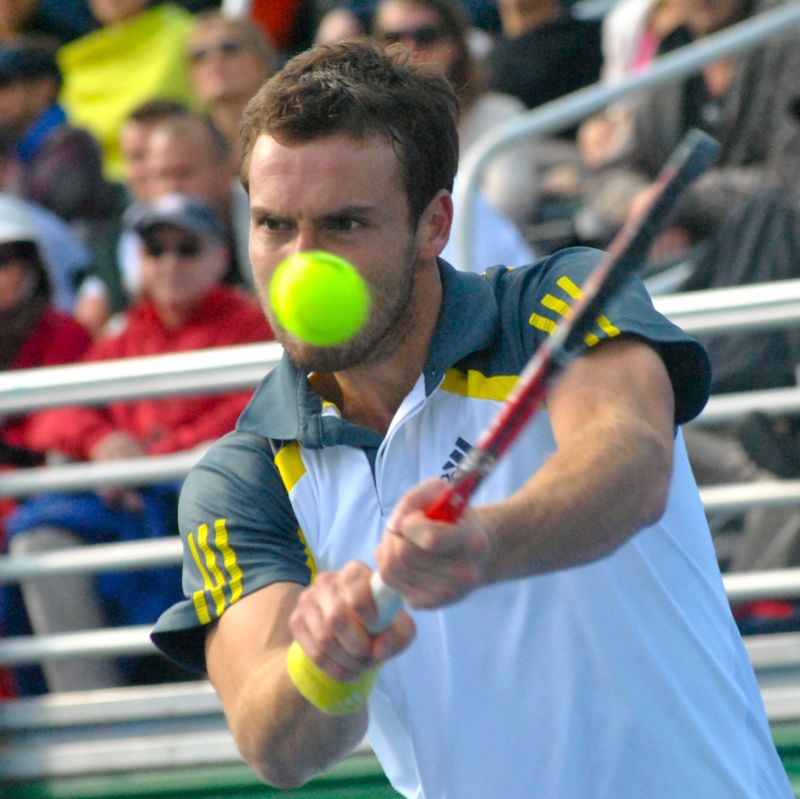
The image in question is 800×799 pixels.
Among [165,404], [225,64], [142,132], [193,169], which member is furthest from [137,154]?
[165,404]

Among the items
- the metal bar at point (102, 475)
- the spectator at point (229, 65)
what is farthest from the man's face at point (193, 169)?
the metal bar at point (102, 475)

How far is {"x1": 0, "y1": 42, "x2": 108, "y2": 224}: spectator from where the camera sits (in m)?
7.05

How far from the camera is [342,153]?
2.42 meters

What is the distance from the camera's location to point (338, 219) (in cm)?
241

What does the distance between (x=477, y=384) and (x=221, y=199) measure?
356cm

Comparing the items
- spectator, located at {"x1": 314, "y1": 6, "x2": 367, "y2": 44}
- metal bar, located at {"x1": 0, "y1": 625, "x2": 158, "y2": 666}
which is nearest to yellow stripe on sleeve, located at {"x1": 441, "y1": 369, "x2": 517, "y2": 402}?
metal bar, located at {"x1": 0, "y1": 625, "x2": 158, "y2": 666}

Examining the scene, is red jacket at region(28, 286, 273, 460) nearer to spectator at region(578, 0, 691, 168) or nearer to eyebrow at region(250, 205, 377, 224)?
spectator at region(578, 0, 691, 168)

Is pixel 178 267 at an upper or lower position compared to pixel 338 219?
lower

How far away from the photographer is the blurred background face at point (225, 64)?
6504mm

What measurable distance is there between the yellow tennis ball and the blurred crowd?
221 centimetres

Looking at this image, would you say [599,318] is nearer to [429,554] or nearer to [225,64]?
[429,554]

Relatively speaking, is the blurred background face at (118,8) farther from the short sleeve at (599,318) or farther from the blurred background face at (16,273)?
the short sleeve at (599,318)

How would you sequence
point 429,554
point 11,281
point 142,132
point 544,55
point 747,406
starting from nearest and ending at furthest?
1. point 429,554
2. point 747,406
3. point 11,281
4. point 142,132
5. point 544,55

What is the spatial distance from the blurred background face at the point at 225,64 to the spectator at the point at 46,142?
720 millimetres
